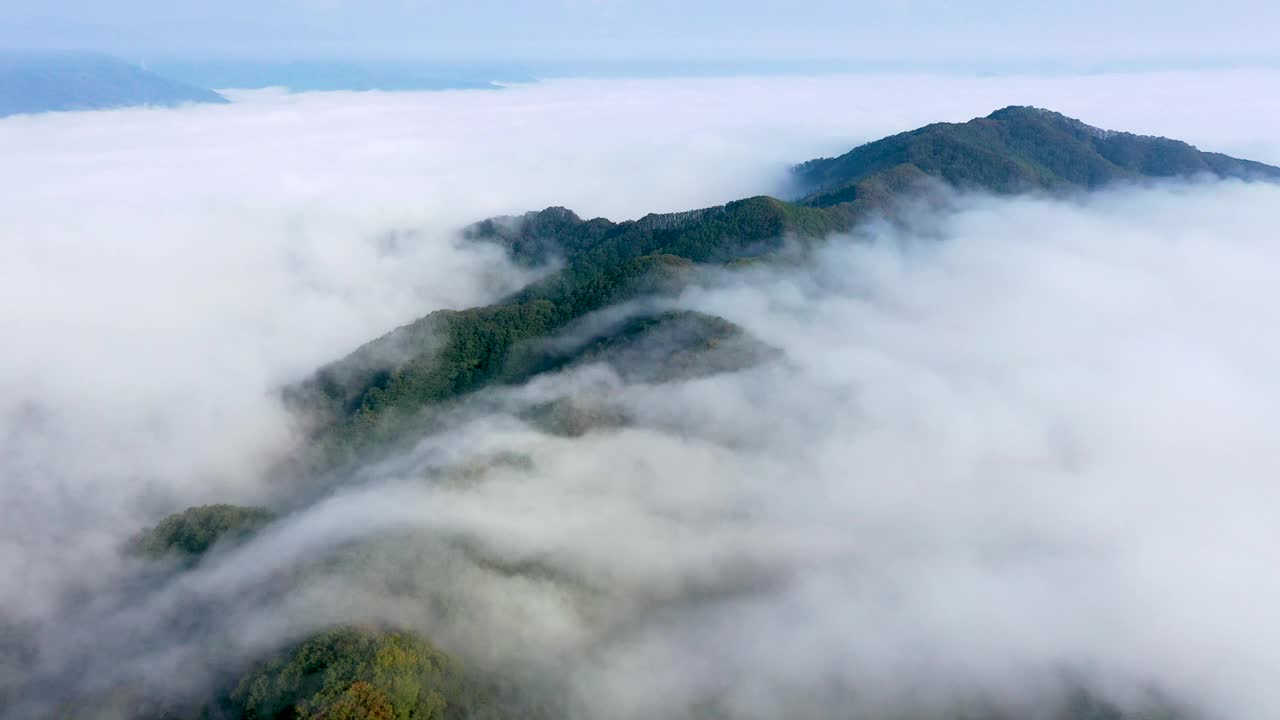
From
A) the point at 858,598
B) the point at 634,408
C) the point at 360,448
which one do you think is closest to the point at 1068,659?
the point at 858,598

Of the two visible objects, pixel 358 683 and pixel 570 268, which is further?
pixel 570 268

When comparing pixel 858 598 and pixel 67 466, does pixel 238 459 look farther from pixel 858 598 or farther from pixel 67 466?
pixel 858 598

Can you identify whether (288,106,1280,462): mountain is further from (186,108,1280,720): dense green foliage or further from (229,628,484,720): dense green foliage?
(229,628,484,720): dense green foliage

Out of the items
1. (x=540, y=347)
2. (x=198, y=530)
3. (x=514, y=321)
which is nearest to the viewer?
(x=198, y=530)

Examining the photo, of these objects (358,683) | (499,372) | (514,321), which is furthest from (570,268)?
(358,683)

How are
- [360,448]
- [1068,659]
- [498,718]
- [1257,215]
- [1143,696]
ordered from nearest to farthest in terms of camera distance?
1. [498,718]
2. [1143,696]
3. [1068,659]
4. [360,448]
5. [1257,215]

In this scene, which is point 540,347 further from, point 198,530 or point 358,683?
point 358,683
